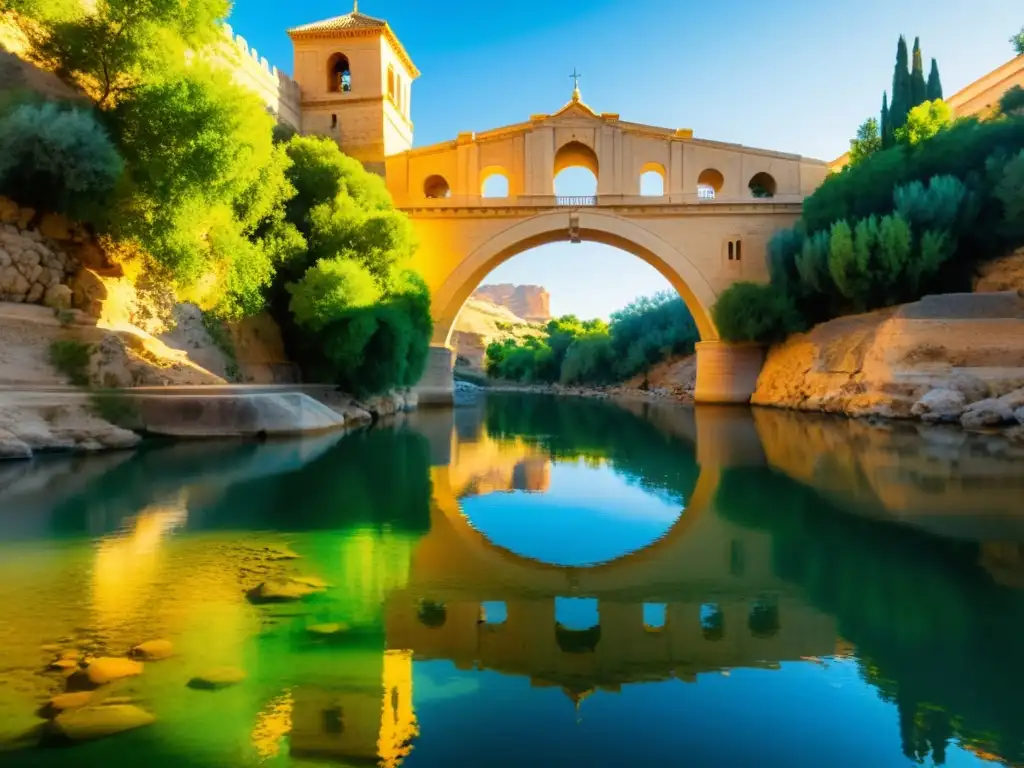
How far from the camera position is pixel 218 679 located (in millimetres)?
2693

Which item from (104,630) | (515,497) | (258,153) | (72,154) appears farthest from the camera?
(258,153)

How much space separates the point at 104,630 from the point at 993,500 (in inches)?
261

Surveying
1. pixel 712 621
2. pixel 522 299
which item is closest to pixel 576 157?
pixel 712 621

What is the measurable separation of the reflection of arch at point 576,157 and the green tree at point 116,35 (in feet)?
41.3

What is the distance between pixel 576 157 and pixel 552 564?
69.7ft

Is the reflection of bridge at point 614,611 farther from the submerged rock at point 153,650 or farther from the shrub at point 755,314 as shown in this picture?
the shrub at point 755,314

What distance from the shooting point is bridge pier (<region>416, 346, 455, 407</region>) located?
23.3 meters

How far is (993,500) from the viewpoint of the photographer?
20.4ft

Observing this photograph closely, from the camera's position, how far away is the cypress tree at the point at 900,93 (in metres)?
22.1

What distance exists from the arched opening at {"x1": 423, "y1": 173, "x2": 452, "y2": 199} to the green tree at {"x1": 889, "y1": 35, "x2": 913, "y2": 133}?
13.8m

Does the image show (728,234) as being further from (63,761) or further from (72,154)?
(63,761)

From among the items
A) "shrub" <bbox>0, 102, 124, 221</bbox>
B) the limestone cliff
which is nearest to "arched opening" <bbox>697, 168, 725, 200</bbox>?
"shrub" <bbox>0, 102, 124, 221</bbox>

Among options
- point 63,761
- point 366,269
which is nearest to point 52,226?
point 366,269

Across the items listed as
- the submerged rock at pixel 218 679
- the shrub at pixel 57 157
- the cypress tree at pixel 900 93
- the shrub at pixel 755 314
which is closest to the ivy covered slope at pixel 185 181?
the shrub at pixel 57 157
